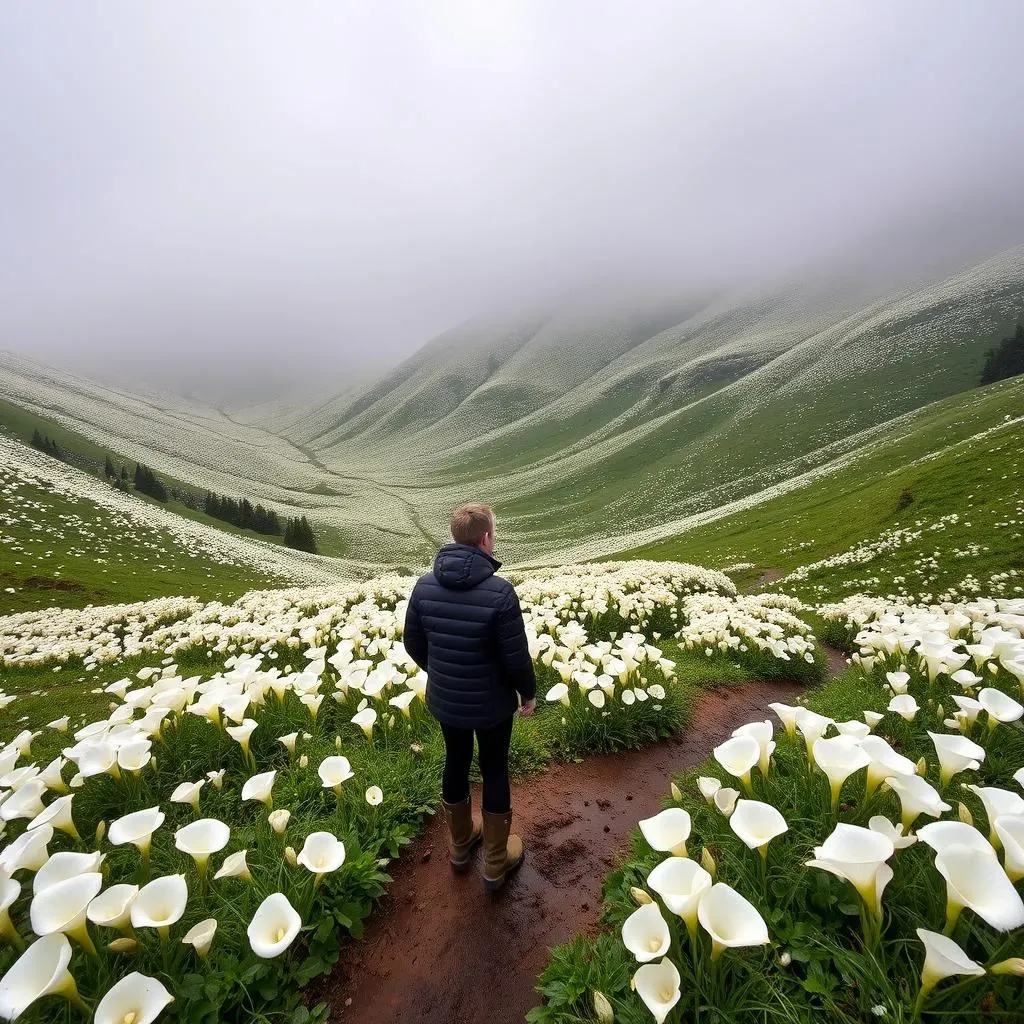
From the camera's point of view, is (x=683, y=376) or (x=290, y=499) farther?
(x=683, y=376)

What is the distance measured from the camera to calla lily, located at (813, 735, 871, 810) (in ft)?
12.1

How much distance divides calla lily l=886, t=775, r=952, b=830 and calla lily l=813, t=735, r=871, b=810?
0.25 m

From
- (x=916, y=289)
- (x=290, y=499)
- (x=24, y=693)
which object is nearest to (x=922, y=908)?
(x=24, y=693)

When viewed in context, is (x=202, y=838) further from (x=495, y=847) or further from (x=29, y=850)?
(x=495, y=847)

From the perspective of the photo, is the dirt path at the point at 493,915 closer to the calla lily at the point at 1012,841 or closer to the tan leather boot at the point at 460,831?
the tan leather boot at the point at 460,831

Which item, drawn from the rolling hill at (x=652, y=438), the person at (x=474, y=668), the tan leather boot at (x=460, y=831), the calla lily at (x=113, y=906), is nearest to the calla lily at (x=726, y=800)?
the person at (x=474, y=668)

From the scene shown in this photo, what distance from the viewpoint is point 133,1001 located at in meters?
2.88

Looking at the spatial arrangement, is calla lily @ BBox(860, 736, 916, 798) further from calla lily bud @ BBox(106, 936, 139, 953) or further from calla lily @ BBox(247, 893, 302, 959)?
calla lily bud @ BBox(106, 936, 139, 953)

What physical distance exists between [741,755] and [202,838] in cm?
447

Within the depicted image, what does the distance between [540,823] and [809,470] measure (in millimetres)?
83591

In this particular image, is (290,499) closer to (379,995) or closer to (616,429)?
(616,429)

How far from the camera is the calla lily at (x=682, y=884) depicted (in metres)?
2.89

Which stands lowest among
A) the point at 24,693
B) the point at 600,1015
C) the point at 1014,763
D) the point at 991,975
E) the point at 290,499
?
the point at 290,499

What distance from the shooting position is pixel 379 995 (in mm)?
4008
